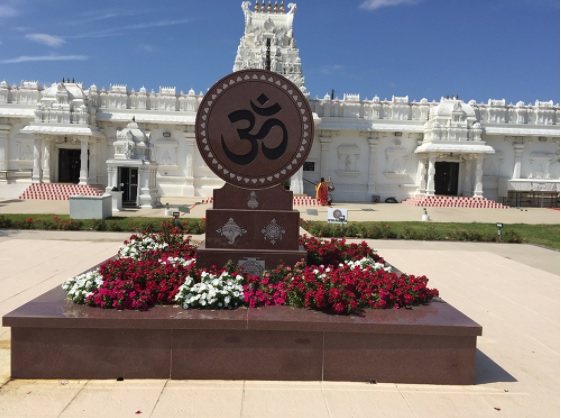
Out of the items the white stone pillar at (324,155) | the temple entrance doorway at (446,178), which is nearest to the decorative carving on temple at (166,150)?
the white stone pillar at (324,155)

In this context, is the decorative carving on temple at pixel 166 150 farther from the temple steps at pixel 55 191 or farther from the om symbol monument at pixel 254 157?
the om symbol monument at pixel 254 157

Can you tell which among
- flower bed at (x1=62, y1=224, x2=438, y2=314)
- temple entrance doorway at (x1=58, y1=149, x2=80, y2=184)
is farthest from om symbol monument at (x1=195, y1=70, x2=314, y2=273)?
temple entrance doorway at (x1=58, y1=149, x2=80, y2=184)

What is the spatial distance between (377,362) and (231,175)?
9.59ft

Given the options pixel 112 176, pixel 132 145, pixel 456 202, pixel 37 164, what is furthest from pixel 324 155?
pixel 37 164

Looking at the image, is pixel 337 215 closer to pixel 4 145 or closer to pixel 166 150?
pixel 166 150

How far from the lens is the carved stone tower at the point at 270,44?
2886 cm

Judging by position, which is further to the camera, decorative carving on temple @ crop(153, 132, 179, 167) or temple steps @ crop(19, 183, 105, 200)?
decorative carving on temple @ crop(153, 132, 179, 167)

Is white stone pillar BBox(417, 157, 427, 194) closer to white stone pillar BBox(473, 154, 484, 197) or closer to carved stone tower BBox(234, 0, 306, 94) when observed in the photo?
white stone pillar BBox(473, 154, 484, 197)

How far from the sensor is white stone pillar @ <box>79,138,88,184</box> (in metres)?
26.9

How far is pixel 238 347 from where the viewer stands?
157 inches

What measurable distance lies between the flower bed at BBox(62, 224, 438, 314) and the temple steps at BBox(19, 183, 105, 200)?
22.6m

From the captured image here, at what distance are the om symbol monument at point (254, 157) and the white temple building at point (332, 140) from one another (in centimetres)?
2160

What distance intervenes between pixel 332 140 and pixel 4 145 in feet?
71.7

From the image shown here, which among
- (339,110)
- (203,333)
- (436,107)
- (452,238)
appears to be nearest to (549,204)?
(436,107)
